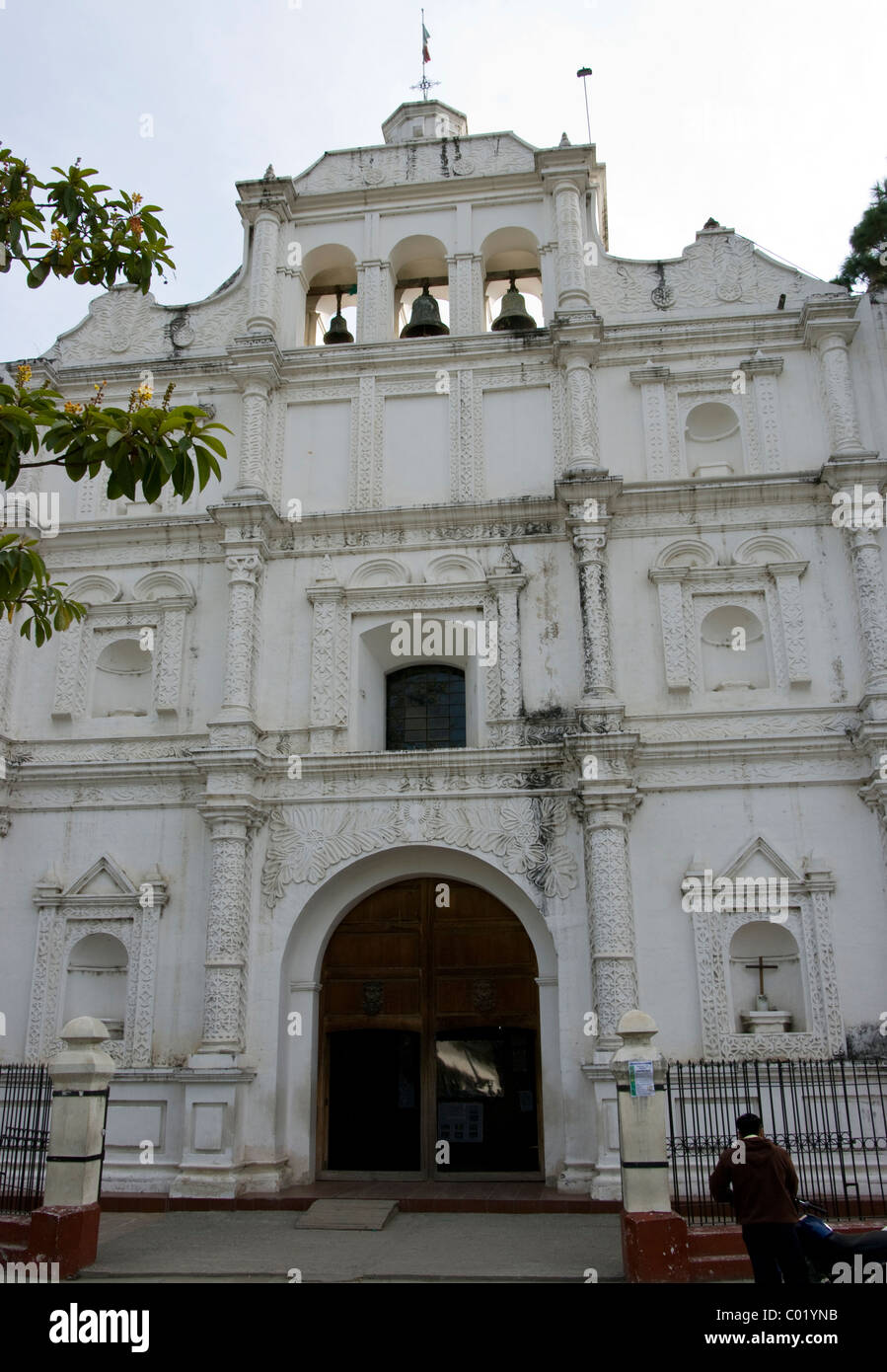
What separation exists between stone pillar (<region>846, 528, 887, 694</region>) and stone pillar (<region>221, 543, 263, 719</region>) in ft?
23.6

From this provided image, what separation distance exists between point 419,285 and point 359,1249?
13.4 meters

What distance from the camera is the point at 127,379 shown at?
15516 millimetres

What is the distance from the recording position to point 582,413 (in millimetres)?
14133

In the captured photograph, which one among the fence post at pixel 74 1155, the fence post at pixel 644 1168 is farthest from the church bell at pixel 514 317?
the fence post at pixel 74 1155

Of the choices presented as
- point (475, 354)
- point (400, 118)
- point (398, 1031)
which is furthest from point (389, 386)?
point (398, 1031)

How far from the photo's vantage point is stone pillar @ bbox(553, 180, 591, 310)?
14812 millimetres

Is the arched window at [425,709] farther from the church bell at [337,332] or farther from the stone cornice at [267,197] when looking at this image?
the stone cornice at [267,197]

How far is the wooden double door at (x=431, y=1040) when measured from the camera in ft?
40.6

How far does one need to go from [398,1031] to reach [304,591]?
547cm

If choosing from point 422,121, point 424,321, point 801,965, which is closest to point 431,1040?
point 801,965

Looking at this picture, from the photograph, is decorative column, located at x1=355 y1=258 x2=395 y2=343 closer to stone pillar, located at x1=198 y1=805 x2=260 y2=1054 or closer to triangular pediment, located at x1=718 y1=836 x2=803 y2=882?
stone pillar, located at x1=198 y1=805 x2=260 y2=1054

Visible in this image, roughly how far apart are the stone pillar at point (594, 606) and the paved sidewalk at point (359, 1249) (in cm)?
550
